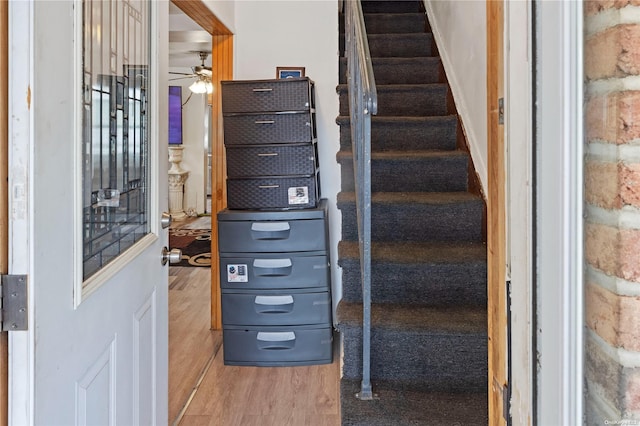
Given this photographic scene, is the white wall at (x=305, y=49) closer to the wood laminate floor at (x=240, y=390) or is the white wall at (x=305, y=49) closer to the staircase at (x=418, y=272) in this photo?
the staircase at (x=418, y=272)

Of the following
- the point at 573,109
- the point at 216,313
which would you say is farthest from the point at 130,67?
the point at 216,313

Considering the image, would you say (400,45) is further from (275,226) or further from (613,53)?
(613,53)

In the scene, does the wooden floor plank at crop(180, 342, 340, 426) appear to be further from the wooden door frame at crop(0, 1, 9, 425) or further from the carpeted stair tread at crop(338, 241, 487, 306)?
the wooden door frame at crop(0, 1, 9, 425)

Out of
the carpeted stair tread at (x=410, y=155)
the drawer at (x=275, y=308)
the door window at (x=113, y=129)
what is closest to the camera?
the door window at (x=113, y=129)

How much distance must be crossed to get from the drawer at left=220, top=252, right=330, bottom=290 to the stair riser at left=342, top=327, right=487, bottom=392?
0.98 meters

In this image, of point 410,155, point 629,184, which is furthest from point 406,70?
point 629,184

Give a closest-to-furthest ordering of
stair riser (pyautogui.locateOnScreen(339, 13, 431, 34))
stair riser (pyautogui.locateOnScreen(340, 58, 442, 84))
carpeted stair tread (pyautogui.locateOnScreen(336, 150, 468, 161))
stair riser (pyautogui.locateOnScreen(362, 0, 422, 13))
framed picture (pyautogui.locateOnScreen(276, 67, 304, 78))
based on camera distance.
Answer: carpeted stair tread (pyautogui.locateOnScreen(336, 150, 468, 161)) < stair riser (pyautogui.locateOnScreen(340, 58, 442, 84)) < framed picture (pyautogui.locateOnScreen(276, 67, 304, 78)) < stair riser (pyautogui.locateOnScreen(339, 13, 431, 34)) < stair riser (pyautogui.locateOnScreen(362, 0, 422, 13))

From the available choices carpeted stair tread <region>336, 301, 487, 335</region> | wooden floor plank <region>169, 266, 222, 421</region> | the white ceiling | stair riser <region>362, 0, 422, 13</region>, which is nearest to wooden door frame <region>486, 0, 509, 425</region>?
carpeted stair tread <region>336, 301, 487, 335</region>

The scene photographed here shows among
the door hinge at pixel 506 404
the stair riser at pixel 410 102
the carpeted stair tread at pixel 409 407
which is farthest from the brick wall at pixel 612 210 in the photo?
the stair riser at pixel 410 102

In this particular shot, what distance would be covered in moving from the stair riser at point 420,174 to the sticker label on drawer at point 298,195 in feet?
1.14

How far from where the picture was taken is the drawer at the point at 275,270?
2.88 m

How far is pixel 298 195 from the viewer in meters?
2.92

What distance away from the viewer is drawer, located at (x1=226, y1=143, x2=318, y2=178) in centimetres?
290

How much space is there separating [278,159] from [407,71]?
101 centimetres
